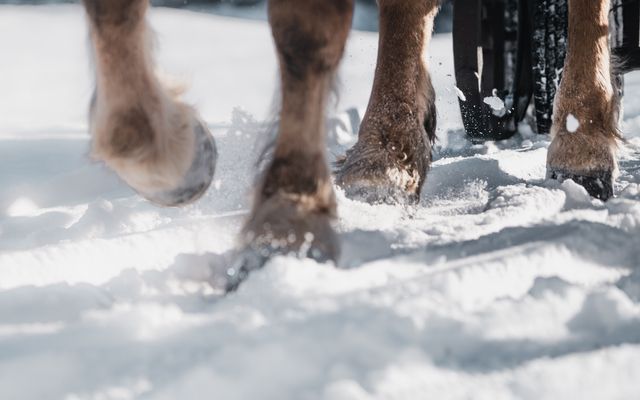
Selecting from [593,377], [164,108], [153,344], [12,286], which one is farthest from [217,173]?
[593,377]

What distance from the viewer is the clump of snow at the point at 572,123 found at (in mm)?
2689

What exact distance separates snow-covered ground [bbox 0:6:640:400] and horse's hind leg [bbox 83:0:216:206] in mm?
154

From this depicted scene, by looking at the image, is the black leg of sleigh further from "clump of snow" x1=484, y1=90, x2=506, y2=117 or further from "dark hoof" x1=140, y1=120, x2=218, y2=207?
"dark hoof" x1=140, y1=120, x2=218, y2=207

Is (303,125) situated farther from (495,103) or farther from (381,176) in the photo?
(495,103)

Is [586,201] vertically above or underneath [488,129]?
above

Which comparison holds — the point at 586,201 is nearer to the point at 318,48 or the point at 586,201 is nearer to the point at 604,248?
the point at 604,248

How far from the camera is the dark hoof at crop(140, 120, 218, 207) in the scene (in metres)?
2.24

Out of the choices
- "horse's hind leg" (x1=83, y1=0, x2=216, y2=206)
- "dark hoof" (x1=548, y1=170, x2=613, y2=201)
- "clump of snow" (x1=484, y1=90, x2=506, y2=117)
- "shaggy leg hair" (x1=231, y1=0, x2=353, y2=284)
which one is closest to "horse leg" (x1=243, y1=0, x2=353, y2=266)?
"shaggy leg hair" (x1=231, y1=0, x2=353, y2=284)

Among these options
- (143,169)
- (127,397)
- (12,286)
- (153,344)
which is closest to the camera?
(127,397)

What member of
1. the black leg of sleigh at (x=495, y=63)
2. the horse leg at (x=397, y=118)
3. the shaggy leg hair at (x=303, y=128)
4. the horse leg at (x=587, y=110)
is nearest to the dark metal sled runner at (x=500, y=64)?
the black leg of sleigh at (x=495, y=63)

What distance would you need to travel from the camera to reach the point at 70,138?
4.12 meters

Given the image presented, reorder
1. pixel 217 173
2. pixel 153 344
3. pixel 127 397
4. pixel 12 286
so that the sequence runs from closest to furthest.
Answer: pixel 127 397 < pixel 153 344 < pixel 12 286 < pixel 217 173

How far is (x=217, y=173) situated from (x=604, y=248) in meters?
1.59

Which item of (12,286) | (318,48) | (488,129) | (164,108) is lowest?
(488,129)
